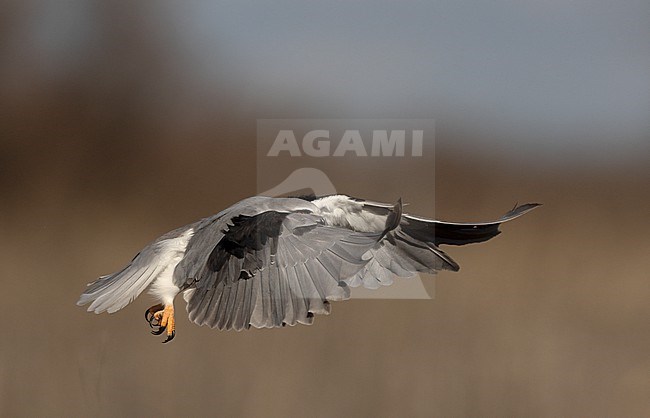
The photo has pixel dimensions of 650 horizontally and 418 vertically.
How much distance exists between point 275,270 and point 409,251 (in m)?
0.38

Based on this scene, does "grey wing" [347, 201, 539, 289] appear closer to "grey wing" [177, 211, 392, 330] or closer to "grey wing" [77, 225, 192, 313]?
"grey wing" [177, 211, 392, 330]

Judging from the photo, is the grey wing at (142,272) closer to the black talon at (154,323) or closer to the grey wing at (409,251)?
the black talon at (154,323)

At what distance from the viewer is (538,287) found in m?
3.08

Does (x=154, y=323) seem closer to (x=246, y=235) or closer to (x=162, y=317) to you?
(x=162, y=317)

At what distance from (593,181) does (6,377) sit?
2469 mm

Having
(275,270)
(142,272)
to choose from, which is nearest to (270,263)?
(275,270)

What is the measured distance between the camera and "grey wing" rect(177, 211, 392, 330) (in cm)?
171

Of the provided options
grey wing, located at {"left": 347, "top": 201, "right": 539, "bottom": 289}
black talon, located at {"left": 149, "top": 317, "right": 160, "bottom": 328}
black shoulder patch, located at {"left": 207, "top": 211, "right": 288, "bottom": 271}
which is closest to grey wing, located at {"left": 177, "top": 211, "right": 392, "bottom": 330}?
black shoulder patch, located at {"left": 207, "top": 211, "right": 288, "bottom": 271}

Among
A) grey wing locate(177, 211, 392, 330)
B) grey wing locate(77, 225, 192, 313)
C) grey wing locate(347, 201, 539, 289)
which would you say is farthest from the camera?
grey wing locate(347, 201, 539, 289)

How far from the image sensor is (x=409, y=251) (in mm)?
2031

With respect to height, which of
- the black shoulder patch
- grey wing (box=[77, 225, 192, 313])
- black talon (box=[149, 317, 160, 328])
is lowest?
black talon (box=[149, 317, 160, 328])

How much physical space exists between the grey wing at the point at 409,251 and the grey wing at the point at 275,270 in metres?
0.22

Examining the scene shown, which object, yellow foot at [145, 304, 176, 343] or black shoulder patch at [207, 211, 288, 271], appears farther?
yellow foot at [145, 304, 176, 343]

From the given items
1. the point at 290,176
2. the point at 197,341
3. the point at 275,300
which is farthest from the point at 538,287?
the point at 275,300
